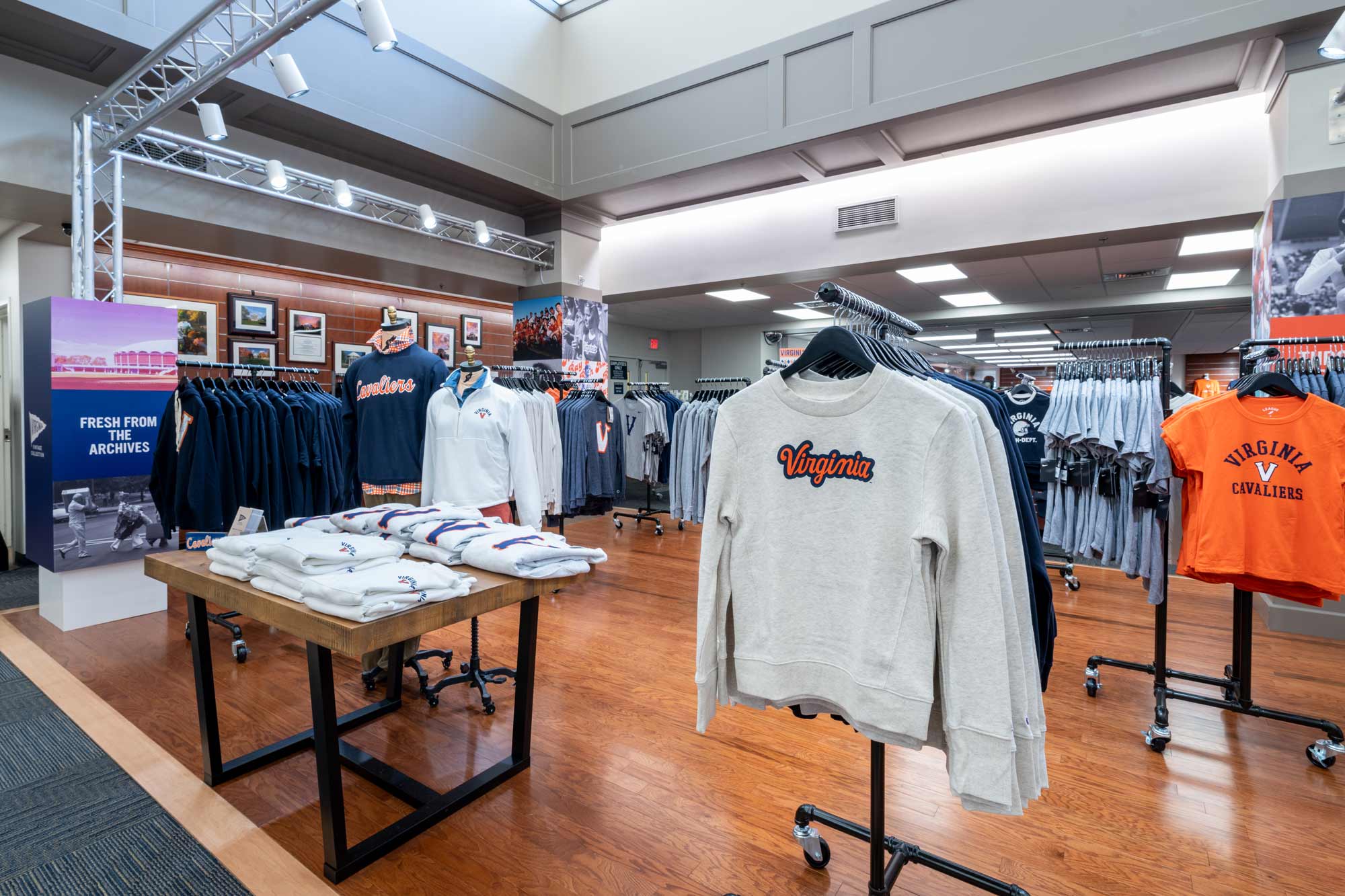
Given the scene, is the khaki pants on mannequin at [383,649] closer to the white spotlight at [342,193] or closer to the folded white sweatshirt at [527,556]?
the folded white sweatshirt at [527,556]

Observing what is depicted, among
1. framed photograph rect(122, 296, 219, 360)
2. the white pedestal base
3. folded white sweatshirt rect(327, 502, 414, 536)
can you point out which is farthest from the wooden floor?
framed photograph rect(122, 296, 219, 360)

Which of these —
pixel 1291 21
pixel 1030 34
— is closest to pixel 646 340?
pixel 1030 34

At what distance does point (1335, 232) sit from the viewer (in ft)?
12.5

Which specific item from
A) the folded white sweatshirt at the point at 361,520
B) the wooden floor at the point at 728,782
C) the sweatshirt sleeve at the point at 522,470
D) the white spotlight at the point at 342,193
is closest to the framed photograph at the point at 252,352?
the white spotlight at the point at 342,193

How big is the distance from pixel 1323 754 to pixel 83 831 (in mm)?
4404

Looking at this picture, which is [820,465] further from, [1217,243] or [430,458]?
[1217,243]

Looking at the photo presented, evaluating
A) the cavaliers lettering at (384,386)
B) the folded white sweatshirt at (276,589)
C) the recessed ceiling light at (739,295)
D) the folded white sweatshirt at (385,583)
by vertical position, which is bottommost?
the folded white sweatshirt at (276,589)

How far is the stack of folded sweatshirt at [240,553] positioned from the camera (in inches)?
78.5

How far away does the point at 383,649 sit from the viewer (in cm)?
312

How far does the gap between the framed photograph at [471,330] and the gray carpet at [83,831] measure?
6.77 m

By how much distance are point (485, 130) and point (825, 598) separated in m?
6.14

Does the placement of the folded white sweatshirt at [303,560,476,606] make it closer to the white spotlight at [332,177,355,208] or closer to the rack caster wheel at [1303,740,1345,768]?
the rack caster wheel at [1303,740,1345,768]

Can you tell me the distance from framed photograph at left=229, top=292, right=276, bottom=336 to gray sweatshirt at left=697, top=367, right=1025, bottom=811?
709cm

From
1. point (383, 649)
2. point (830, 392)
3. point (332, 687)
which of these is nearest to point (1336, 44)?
point (830, 392)
